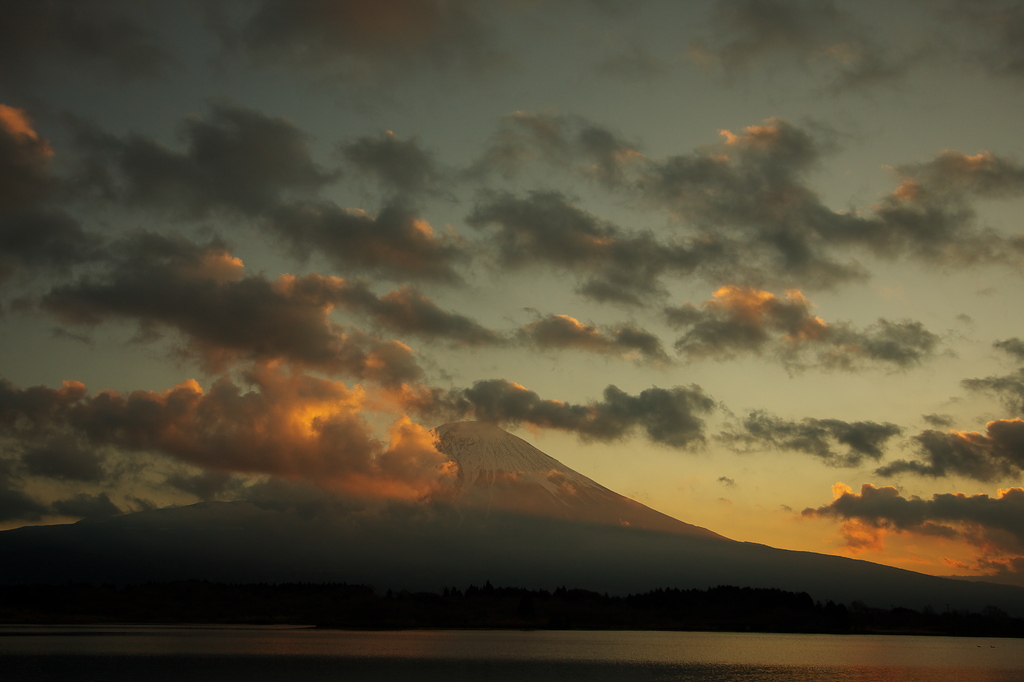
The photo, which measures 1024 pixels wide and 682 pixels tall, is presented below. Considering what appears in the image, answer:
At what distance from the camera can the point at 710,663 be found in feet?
263

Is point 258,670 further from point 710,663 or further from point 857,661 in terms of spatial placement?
point 857,661

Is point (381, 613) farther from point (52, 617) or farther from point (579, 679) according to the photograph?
point (579, 679)

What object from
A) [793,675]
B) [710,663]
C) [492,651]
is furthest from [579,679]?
[492,651]

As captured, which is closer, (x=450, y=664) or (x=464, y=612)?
(x=450, y=664)

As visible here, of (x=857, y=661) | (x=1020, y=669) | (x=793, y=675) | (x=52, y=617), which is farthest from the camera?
A: (x=52, y=617)

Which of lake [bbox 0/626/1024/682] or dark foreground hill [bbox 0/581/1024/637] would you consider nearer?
lake [bbox 0/626/1024/682]

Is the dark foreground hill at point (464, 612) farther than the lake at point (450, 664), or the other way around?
the dark foreground hill at point (464, 612)

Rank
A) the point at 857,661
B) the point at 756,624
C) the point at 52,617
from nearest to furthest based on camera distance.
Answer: the point at 857,661
the point at 52,617
the point at 756,624

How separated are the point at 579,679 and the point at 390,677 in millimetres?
12772

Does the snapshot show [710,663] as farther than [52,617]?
No

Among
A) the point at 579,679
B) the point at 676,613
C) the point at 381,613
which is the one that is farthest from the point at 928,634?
the point at 579,679

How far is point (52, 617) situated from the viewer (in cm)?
17188

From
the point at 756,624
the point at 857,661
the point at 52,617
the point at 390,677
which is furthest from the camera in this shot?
the point at 756,624

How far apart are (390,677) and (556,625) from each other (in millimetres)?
126309
